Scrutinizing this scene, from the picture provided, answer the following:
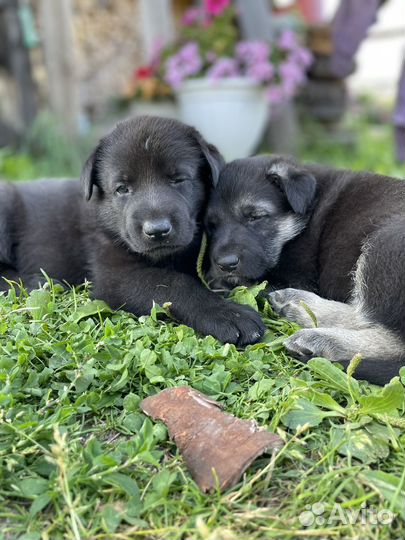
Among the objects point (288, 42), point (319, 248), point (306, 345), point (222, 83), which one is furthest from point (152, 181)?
point (288, 42)

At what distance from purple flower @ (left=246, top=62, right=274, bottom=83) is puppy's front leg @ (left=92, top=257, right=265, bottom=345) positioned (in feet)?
18.3

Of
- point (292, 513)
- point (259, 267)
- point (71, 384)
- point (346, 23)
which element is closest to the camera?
point (292, 513)

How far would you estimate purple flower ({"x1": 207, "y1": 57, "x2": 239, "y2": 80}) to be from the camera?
866cm

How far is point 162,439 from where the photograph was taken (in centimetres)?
241

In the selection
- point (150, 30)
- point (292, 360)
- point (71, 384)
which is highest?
point (150, 30)

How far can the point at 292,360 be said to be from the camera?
3.08 metres

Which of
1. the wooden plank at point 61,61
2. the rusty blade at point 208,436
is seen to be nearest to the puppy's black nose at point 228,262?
the rusty blade at point 208,436

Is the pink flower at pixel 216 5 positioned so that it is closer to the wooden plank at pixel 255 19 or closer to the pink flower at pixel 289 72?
the wooden plank at pixel 255 19

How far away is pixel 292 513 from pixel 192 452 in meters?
0.41

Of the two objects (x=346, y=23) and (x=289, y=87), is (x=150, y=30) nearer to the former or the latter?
(x=289, y=87)

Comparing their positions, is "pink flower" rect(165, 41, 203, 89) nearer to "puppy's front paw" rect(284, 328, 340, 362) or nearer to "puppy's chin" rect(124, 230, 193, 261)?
"puppy's chin" rect(124, 230, 193, 261)

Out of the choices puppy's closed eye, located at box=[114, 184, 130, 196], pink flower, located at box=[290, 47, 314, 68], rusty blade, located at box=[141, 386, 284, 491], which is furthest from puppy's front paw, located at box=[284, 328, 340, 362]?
pink flower, located at box=[290, 47, 314, 68]

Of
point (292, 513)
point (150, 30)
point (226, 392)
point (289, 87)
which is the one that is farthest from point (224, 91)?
point (292, 513)

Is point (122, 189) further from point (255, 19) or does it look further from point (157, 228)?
point (255, 19)
